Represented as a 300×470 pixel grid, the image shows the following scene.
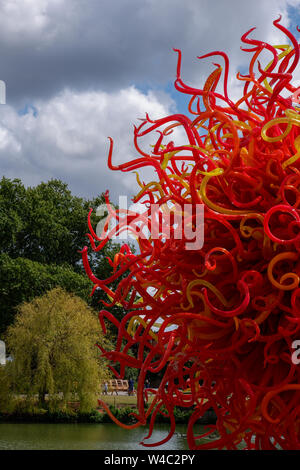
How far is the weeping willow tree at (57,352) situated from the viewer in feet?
50.3

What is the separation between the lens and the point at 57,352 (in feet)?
52.1

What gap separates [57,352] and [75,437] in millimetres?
3843

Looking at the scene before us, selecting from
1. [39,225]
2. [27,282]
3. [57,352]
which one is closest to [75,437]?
[57,352]

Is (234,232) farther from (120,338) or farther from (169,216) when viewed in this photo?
(120,338)

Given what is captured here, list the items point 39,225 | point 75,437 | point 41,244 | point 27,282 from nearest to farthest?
point 75,437 < point 27,282 < point 39,225 < point 41,244

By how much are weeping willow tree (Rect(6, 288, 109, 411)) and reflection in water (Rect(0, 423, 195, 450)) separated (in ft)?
3.50

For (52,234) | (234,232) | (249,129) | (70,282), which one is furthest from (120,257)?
(52,234)

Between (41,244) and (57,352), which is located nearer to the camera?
(57,352)

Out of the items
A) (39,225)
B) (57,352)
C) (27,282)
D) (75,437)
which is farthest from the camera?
(39,225)

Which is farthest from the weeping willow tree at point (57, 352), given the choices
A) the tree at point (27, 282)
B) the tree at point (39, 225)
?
the tree at point (39, 225)

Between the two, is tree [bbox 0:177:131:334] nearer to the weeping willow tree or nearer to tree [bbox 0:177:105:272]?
tree [bbox 0:177:105:272]

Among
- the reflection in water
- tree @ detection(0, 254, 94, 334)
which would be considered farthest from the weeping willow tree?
tree @ detection(0, 254, 94, 334)

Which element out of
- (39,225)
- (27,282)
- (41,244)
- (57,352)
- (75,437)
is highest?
(39,225)

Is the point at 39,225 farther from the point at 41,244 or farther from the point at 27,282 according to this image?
the point at 27,282
